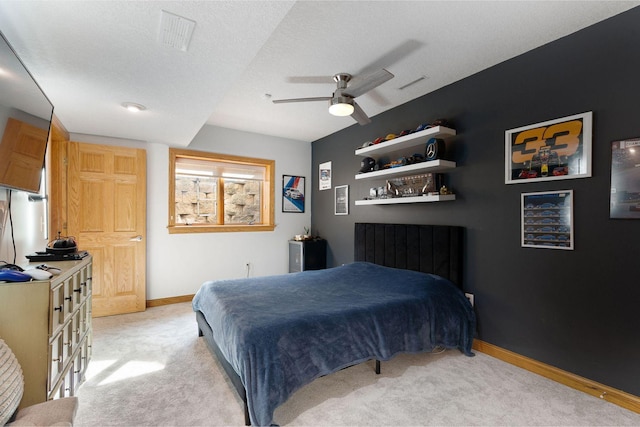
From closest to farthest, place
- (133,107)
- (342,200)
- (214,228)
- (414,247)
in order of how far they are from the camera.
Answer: (133,107) → (414,247) → (214,228) → (342,200)

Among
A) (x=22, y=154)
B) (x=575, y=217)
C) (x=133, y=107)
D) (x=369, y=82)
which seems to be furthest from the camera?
(x=133, y=107)

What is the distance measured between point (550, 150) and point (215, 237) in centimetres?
423

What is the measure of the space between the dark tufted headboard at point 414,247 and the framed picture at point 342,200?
57 centimetres

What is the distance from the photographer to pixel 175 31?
168cm

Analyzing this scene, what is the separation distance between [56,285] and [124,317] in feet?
8.57

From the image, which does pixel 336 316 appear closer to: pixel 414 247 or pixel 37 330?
pixel 414 247

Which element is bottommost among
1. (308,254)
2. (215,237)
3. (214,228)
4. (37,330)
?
(308,254)

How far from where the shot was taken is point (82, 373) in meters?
2.18

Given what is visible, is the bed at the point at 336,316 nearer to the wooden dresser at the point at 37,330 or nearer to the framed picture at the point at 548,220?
the framed picture at the point at 548,220

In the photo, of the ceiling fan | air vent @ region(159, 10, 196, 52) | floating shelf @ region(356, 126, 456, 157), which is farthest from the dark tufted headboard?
air vent @ region(159, 10, 196, 52)

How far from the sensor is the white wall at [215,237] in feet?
13.6

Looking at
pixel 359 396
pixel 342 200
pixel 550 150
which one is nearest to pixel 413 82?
pixel 550 150

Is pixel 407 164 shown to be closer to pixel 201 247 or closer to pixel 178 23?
pixel 178 23

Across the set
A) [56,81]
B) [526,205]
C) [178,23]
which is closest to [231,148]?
[56,81]
